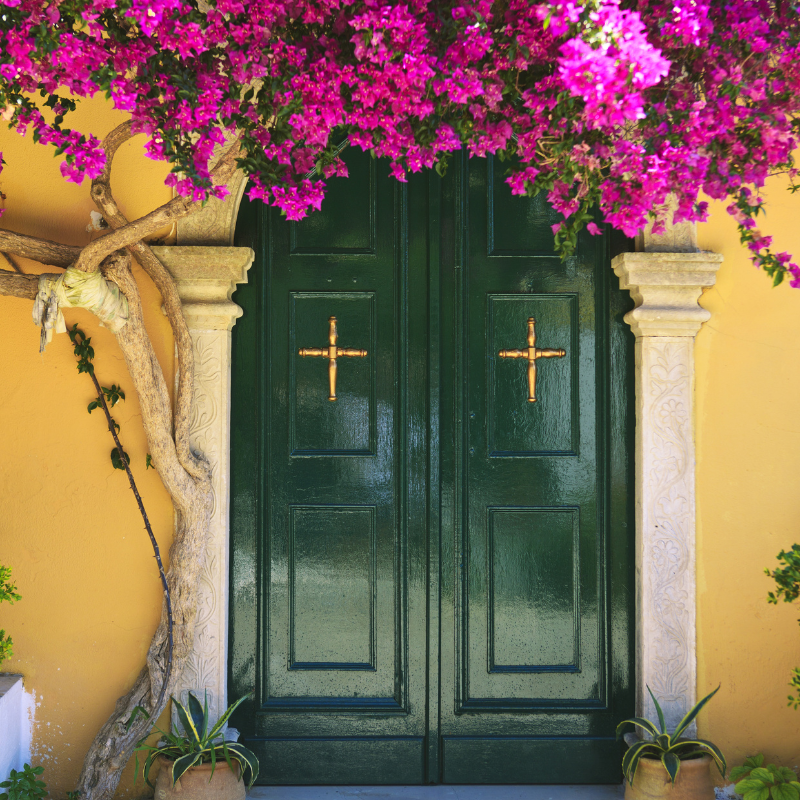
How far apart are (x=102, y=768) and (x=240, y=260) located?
76.9 inches

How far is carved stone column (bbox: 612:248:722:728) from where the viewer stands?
2.75m

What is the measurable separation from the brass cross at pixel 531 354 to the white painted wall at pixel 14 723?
90.4 inches

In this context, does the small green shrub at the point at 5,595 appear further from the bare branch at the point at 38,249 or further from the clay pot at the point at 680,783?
the clay pot at the point at 680,783

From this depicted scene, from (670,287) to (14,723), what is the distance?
Result: 303 centimetres

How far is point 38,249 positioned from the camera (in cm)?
241

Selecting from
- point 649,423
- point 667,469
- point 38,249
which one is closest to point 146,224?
point 38,249

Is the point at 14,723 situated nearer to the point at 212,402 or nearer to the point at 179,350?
the point at 212,402

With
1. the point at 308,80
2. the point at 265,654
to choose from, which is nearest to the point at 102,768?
the point at 265,654

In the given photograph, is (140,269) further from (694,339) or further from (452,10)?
(694,339)

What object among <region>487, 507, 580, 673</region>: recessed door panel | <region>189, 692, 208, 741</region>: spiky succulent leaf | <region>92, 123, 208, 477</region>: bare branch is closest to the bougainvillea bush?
<region>92, 123, 208, 477</region>: bare branch

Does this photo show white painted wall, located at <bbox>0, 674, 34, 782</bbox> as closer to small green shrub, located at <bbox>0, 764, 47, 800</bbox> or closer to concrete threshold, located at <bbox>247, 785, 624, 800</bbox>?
small green shrub, located at <bbox>0, 764, 47, 800</bbox>

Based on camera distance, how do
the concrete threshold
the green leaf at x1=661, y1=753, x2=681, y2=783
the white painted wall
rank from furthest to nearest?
1. the concrete threshold
2. the white painted wall
3. the green leaf at x1=661, y1=753, x2=681, y2=783

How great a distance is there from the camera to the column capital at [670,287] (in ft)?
9.00

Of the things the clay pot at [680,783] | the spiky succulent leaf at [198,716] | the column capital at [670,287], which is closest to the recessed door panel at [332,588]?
the spiky succulent leaf at [198,716]
